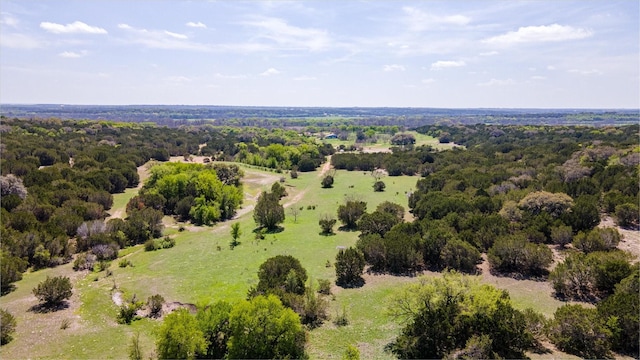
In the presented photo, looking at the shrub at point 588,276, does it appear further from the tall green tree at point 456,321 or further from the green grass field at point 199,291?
the tall green tree at point 456,321

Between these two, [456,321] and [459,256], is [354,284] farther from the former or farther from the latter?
[456,321]

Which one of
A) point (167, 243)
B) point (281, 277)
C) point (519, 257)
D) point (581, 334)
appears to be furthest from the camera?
point (167, 243)

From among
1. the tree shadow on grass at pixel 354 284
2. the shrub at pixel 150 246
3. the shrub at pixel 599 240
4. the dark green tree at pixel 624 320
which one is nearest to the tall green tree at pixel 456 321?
the dark green tree at pixel 624 320

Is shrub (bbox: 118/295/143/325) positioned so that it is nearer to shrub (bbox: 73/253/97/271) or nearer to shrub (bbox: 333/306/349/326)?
shrub (bbox: 73/253/97/271)

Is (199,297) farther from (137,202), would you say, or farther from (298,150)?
(298,150)

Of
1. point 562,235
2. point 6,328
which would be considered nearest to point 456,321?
point 562,235

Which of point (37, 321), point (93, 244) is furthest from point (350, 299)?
point (93, 244)
